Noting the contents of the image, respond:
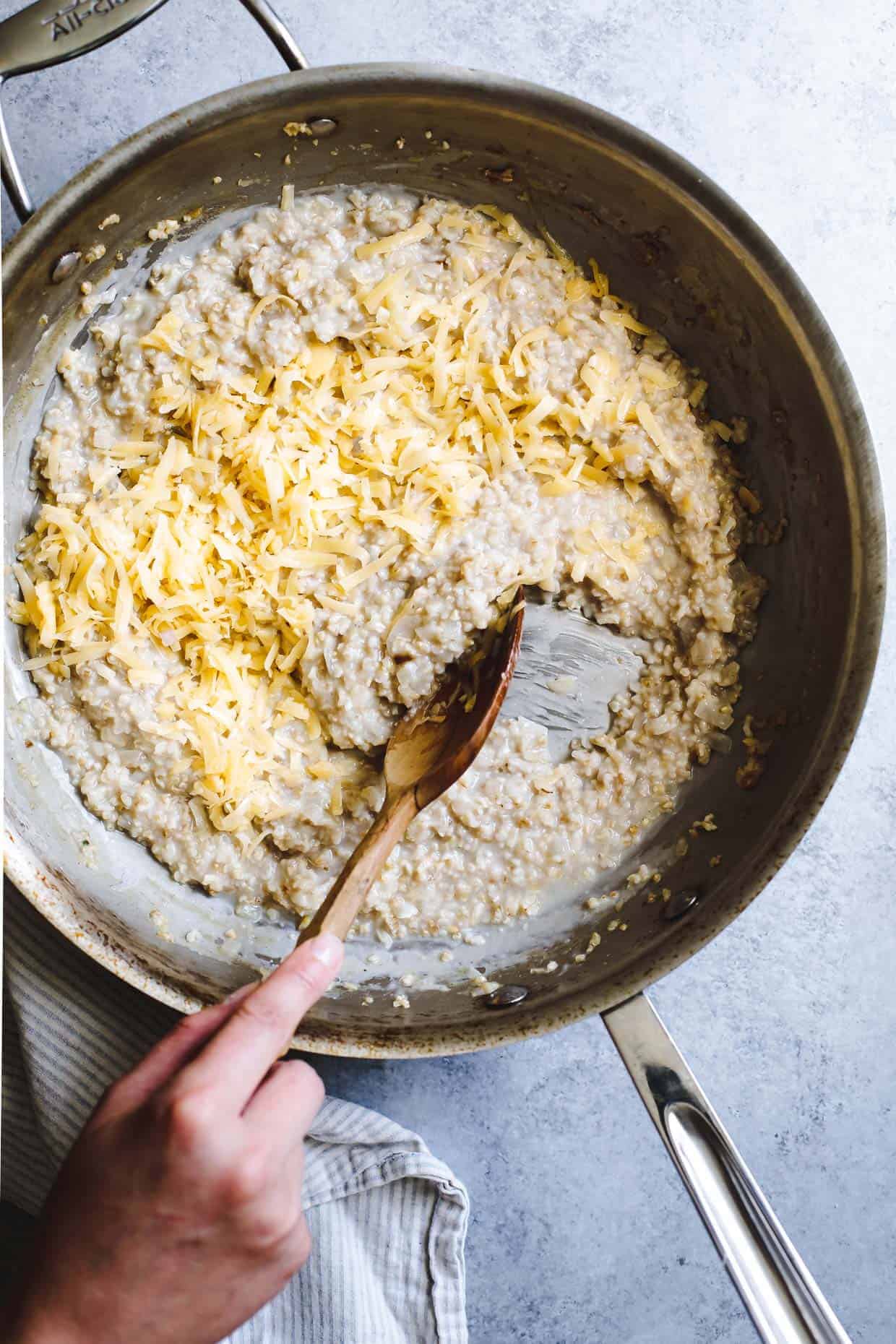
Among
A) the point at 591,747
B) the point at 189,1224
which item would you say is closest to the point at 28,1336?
the point at 189,1224

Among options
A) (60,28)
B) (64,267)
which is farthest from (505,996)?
(60,28)

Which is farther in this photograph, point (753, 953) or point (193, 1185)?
point (753, 953)

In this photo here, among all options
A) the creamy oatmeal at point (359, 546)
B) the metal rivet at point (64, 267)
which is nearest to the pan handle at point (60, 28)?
the metal rivet at point (64, 267)

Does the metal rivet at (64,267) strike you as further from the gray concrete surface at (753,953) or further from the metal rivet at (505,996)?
the metal rivet at (505,996)

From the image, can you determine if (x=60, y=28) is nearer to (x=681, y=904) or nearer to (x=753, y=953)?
(x=681, y=904)

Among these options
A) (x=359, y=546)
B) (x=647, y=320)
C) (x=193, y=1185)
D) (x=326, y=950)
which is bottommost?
(x=193, y=1185)

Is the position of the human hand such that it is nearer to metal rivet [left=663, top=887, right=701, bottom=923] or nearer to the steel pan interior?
the steel pan interior

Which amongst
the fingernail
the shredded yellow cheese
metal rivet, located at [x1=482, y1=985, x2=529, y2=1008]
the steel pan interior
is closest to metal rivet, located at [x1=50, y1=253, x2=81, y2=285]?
the steel pan interior
